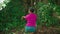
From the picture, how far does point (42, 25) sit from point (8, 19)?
1.71m

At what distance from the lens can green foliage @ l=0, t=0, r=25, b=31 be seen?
10.2m

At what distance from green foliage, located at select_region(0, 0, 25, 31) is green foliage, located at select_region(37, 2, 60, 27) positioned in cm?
93

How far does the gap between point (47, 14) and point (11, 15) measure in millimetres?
1818

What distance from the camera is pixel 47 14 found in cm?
982

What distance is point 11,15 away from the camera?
35.2ft

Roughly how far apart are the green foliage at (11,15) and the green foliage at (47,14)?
3.04 feet

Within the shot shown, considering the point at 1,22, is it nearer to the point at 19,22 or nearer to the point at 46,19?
the point at 19,22

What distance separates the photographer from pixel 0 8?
10594mm

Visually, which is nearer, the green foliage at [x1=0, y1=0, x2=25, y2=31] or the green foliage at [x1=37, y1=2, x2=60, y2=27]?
the green foliage at [x1=37, y1=2, x2=60, y2=27]

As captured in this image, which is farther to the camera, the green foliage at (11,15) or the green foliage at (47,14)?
the green foliage at (11,15)

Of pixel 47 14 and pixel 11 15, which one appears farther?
pixel 11 15

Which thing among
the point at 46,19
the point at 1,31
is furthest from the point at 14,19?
the point at 46,19

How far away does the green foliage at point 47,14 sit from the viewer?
9719mm

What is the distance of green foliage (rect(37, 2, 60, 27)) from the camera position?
31.9 ft
